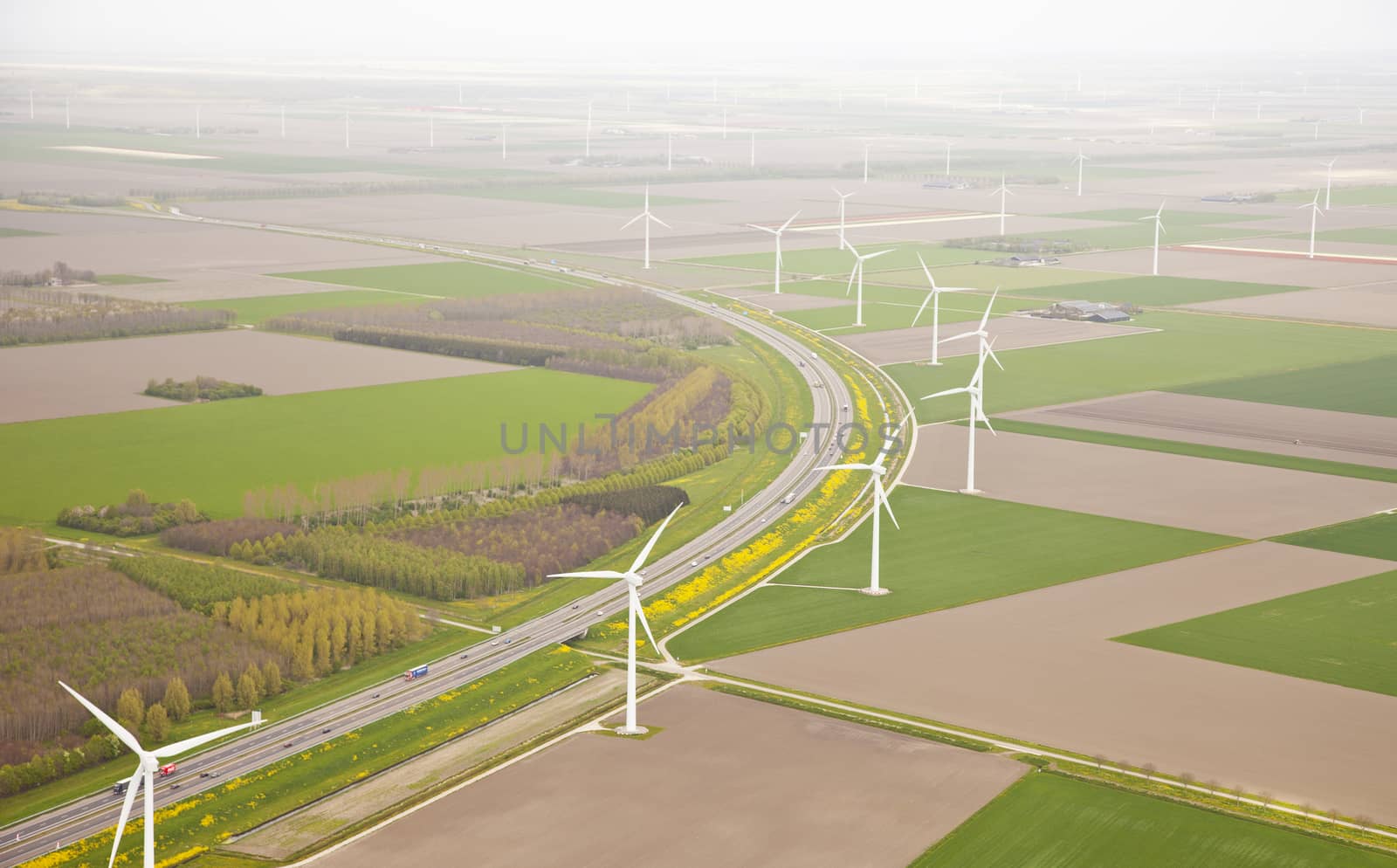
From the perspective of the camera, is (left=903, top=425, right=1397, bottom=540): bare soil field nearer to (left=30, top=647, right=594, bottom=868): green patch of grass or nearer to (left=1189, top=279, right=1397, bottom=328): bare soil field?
(left=30, top=647, right=594, bottom=868): green patch of grass

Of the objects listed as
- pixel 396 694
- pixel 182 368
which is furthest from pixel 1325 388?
pixel 182 368

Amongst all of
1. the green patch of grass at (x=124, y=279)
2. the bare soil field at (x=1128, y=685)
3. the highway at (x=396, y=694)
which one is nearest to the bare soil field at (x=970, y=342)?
the highway at (x=396, y=694)

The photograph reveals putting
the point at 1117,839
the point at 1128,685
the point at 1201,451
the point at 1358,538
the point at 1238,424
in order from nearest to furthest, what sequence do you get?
the point at 1117,839
the point at 1128,685
the point at 1358,538
the point at 1201,451
the point at 1238,424

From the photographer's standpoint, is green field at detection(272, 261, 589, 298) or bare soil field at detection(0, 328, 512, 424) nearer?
bare soil field at detection(0, 328, 512, 424)

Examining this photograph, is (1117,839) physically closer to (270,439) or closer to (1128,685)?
(1128,685)

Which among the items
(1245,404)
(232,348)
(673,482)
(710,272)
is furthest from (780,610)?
(710,272)

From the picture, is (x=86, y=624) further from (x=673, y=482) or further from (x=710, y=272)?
(x=710, y=272)

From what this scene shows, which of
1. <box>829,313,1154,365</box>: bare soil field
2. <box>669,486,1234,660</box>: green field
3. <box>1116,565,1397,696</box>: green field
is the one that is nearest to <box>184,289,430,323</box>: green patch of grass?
<box>829,313,1154,365</box>: bare soil field
